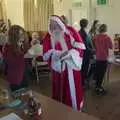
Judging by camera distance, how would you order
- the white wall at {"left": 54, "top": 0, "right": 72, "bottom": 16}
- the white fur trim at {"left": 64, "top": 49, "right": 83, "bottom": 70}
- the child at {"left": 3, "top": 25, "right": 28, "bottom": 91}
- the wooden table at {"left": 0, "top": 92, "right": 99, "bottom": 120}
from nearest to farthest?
the wooden table at {"left": 0, "top": 92, "right": 99, "bottom": 120} < the child at {"left": 3, "top": 25, "right": 28, "bottom": 91} < the white fur trim at {"left": 64, "top": 49, "right": 83, "bottom": 70} < the white wall at {"left": 54, "top": 0, "right": 72, "bottom": 16}

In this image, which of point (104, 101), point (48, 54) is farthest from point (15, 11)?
point (48, 54)

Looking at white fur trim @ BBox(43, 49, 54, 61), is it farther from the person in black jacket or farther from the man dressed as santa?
the person in black jacket

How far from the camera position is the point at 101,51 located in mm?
4633

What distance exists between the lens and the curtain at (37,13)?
8.35 m

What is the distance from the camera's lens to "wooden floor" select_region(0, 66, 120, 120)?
12.2 feet

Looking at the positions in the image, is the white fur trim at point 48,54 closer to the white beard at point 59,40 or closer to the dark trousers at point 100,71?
the white beard at point 59,40

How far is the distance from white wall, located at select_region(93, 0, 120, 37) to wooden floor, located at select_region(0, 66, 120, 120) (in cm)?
165

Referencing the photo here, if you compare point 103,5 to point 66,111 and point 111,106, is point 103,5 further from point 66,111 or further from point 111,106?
point 66,111

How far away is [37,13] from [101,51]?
4.41m

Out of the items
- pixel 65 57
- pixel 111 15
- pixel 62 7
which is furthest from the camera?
pixel 62 7

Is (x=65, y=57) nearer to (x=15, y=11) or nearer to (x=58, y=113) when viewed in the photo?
(x=58, y=113)

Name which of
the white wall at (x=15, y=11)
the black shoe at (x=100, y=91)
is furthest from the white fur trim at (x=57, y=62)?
the white wall at (x=15, y=11)

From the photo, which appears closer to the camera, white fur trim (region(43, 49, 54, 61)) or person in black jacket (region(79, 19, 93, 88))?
white fur trim (region(43, 49, 54, 61))

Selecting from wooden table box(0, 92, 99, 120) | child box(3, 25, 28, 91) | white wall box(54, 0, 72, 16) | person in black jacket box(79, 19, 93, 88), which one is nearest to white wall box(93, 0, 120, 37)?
white wall box(54, 0, 72, 16)
